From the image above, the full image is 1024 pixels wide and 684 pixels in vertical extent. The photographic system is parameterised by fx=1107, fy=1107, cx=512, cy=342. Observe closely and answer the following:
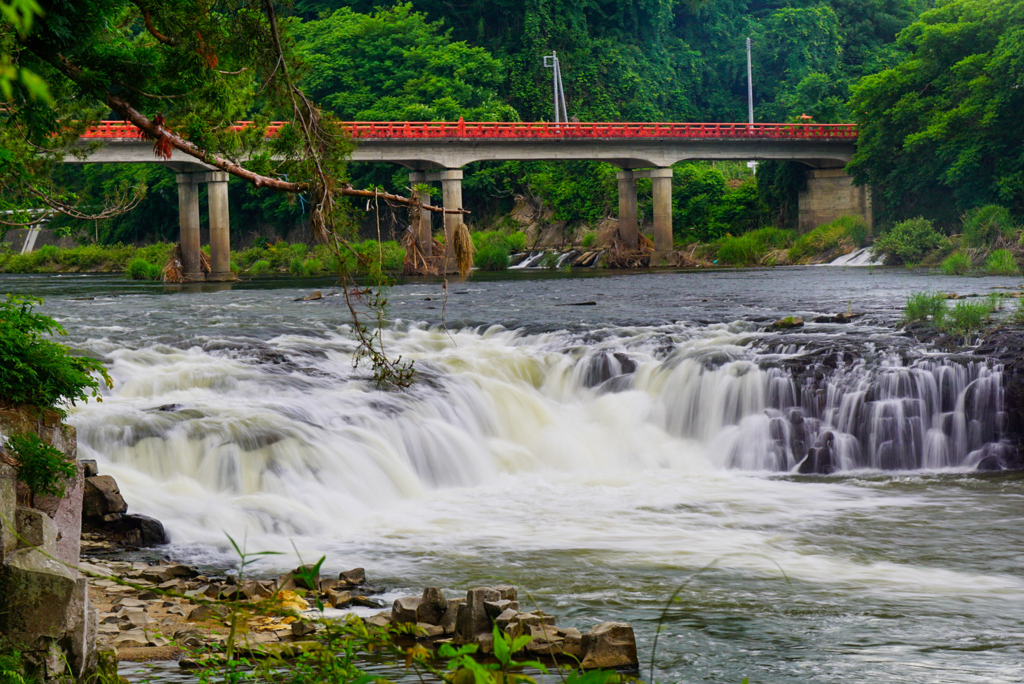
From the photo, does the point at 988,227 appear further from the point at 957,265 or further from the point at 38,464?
the point at 38,464

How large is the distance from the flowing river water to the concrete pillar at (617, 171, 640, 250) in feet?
121

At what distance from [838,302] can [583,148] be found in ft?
102

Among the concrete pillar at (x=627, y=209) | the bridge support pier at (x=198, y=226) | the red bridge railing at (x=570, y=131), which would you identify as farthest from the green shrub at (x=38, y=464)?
the concrete pillar at (x=627, y=209)

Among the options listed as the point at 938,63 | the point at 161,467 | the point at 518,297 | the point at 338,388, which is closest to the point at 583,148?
the point at 938,63

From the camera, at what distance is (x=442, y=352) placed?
1936 cm

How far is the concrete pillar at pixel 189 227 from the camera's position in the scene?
50.9 metres

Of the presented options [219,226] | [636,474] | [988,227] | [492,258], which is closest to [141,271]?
[219,226]

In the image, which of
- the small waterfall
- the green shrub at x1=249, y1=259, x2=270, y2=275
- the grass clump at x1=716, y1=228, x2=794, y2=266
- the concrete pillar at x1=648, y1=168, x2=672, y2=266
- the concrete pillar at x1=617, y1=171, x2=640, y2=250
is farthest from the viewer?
the green shrub at x1=249, y1=259, x2=270, y2=275

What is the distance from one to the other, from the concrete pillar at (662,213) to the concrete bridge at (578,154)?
0.17ft

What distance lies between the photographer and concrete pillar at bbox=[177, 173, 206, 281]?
50.9 meters

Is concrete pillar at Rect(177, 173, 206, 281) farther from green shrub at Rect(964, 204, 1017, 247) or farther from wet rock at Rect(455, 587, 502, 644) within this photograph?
wet rock at Rect(455, 587, 502, 644)

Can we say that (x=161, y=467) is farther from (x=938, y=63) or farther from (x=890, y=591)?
(x=938, y=63)

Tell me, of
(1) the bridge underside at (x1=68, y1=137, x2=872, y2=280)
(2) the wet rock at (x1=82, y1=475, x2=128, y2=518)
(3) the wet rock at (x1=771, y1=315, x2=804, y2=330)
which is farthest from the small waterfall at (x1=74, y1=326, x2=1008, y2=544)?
(1) the bridge underside at (x1=68, y1=137, x2=872, y2=280)

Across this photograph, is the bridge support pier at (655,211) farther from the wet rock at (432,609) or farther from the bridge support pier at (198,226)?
the wet rock at (432,609)
